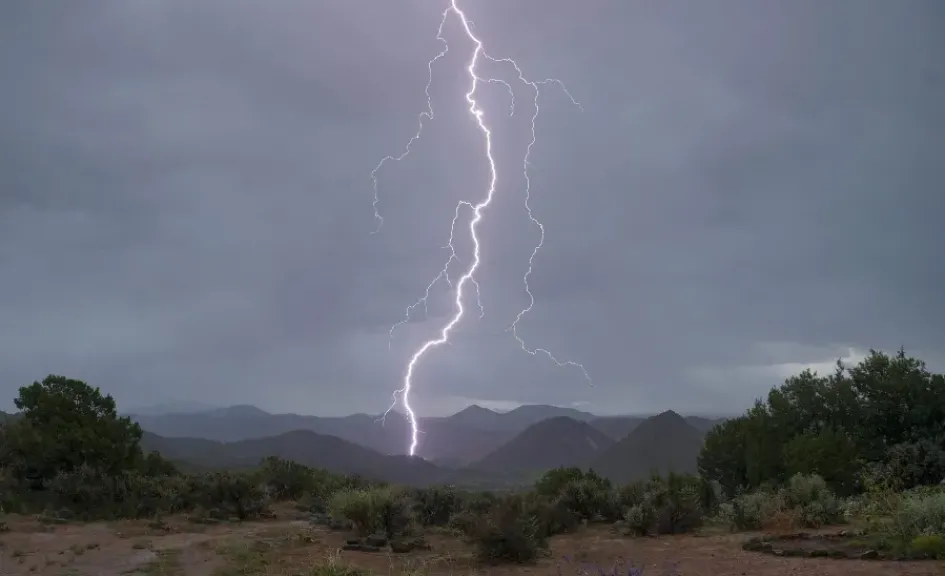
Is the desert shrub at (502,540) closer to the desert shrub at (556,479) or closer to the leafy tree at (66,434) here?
the desert shrub at (556,479)

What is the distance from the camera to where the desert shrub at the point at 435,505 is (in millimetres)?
17078

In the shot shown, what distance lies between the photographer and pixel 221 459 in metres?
68.0

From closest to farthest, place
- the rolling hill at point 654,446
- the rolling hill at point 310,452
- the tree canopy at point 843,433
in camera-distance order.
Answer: the tree canopy at point 843,433 → the rolling hill at point 310,452 → the rolling hill at point 654,446

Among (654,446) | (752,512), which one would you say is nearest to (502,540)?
(752,512)

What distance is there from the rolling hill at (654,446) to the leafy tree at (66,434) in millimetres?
58475

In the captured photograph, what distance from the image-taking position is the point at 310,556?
11758 millimetres

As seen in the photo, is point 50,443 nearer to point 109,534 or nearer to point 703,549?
point 109,534

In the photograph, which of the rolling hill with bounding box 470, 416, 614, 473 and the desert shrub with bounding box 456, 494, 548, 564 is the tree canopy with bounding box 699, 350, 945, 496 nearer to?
the desert shrub with bounding box 456, 494, 548, 564

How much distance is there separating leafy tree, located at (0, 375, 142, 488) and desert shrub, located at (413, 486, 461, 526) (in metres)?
12.1

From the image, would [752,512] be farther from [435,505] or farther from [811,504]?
[435,505]

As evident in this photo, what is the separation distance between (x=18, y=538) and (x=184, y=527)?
3.37 metres

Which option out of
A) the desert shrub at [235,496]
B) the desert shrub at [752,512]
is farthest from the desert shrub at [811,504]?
the desert shrub at [235,496]

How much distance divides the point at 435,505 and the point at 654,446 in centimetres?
6907

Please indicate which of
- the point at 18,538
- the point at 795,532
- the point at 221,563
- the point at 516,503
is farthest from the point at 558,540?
the point at 18,538
